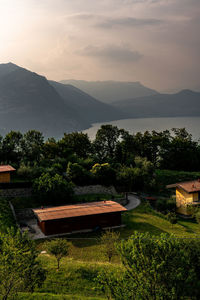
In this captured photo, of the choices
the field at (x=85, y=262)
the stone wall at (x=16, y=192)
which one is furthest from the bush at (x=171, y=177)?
the stone wall at (x=16, y=192)

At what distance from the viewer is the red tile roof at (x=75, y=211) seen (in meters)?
32.5

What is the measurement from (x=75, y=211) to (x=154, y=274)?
2326cm

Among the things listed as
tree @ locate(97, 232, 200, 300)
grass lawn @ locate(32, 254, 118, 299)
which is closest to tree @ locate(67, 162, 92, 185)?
grass lawn @ locate(32, 254, 118, 299)

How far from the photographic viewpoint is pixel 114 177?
164 ft

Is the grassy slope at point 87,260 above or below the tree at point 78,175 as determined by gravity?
below

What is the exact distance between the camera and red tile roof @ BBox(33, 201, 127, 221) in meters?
32.5

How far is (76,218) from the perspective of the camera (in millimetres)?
33062

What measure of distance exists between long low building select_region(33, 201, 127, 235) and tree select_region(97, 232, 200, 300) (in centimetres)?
1987

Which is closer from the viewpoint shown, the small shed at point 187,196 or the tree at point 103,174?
the small shed at point 187,196

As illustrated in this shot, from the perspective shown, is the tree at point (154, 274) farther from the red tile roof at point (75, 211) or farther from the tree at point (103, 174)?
the tree at point (103, 174)

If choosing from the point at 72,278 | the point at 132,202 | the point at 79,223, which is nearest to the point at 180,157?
the point at 132,202

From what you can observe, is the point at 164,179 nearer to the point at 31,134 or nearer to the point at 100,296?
the point at 31,134

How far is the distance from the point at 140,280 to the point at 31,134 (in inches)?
1936

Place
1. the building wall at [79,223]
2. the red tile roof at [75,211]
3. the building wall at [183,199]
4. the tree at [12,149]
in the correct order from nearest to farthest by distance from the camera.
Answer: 1. the building wall at [79,223]
2. the red tile roof at [75,211]
3. the building wall at [183,199]
4. the tree at [12,149]
